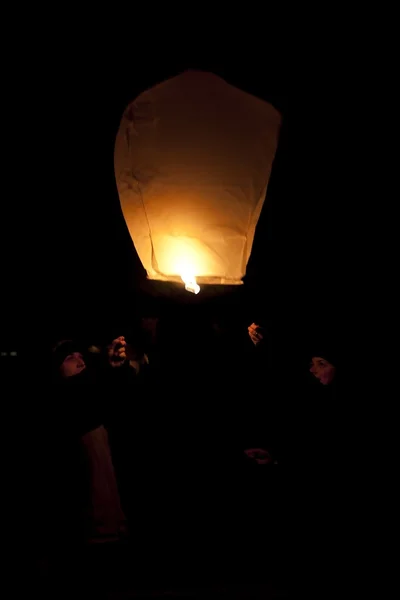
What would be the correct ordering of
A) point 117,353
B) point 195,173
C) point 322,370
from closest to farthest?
point 195,173
point 117,353
point 322,370

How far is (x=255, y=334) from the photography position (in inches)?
113

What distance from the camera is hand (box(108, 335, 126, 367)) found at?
2.65 metres

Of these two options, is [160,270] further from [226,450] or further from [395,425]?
[395,425]

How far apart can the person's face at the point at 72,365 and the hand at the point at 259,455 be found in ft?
3.30

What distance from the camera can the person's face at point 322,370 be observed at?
282 cm

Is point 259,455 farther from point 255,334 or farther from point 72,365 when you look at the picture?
point 72,365

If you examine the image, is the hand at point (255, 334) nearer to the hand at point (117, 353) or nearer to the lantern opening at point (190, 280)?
the hand at point (117, 353)

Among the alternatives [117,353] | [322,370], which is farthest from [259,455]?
[117,353]

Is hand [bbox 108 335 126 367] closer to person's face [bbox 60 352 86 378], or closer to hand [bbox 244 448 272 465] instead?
person's face [bbox 60 352 86 378]

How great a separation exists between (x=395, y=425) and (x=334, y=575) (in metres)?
0.91

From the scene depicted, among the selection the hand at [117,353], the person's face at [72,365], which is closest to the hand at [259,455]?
the hand at [117,353]

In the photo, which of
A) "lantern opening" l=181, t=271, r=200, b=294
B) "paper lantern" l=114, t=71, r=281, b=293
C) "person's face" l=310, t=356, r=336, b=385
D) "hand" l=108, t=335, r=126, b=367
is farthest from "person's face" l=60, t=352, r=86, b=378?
"person's face" l=310, t=356, r=336, b=385

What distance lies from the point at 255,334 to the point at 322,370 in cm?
43

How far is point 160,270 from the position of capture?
2150 mm
